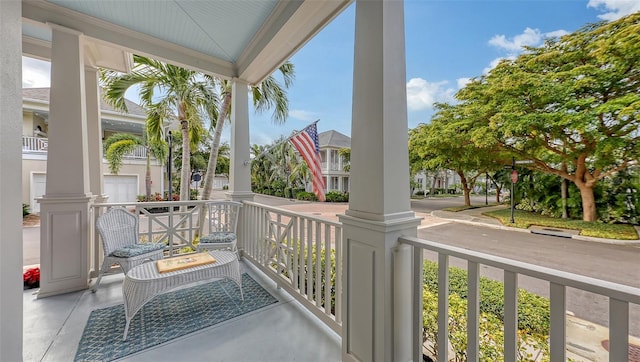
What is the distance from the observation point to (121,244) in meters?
2.89

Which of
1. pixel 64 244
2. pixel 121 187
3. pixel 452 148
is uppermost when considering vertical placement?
pixel 452 148

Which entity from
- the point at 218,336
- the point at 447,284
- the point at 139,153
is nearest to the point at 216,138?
the point at 218,336

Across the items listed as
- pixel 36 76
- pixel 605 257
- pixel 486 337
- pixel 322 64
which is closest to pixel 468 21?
pixel 322 64

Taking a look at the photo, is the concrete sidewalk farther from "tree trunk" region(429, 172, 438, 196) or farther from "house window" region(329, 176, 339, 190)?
"house window" region(329, 176, 339, 190)

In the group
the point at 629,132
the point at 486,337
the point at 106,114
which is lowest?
the point at 486,337

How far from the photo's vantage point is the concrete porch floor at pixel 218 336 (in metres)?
1.83

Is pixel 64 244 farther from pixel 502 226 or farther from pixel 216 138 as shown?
pixel 502 226

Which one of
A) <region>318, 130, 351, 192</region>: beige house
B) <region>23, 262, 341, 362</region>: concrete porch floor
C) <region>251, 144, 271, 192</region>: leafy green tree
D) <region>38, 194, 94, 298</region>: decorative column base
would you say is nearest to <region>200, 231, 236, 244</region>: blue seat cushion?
<region>23, 262, 341, 362</region>: concrete porch floor

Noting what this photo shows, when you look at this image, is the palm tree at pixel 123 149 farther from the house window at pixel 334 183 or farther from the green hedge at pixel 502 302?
the house window at pixel 334 183

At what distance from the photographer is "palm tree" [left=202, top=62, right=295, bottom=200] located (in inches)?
199

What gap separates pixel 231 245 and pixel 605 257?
4885 mm

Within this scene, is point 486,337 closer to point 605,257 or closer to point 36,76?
point 605,257

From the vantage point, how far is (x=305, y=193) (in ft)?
61.9

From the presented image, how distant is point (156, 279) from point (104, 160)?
12.4 metres
